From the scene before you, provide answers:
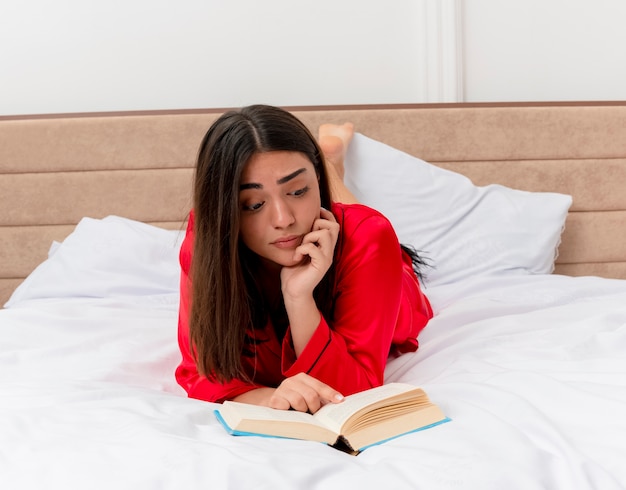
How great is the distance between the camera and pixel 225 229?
56.1 inches

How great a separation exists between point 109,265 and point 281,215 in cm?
110

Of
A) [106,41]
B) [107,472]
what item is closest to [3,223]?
[106,41]

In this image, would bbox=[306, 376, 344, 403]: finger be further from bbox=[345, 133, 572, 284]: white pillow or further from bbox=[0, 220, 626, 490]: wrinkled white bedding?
bbox=[345, 133, 572, 284]: white pillow

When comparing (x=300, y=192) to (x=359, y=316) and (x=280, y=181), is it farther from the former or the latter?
(x=359, y=316)

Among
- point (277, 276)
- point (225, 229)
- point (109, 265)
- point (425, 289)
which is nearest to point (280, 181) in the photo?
point (225, 229)

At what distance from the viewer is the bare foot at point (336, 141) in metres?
2.53

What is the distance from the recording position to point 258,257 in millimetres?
1610

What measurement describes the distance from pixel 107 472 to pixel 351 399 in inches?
16.1

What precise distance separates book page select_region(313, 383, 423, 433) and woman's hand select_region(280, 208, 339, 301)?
27 centimetres

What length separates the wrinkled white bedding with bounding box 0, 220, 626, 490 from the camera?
0.96 meters

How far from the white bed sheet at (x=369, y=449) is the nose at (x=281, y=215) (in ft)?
1.14

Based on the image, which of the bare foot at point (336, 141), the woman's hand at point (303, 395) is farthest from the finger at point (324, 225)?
the bare foot at point (336, 141)

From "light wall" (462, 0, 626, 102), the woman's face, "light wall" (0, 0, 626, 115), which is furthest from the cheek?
"light wall" (462, 0, 626, 102)

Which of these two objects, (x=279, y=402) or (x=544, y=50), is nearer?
(x=279, y=402)
